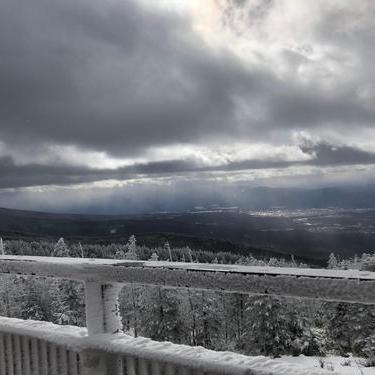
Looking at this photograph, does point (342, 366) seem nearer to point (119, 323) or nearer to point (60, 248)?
point (119, 323)

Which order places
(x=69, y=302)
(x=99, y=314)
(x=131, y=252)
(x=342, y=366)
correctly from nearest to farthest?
(x=99, y=314), (x=342, y=366), (x=69, y=302), (x=131, y=252)

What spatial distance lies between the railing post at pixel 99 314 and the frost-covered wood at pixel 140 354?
0.13ft

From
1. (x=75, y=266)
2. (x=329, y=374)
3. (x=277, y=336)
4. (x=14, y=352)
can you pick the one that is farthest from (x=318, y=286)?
(x=277, y=336)

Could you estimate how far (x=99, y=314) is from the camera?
2.59 m

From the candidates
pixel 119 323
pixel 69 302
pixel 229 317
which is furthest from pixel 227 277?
pixel 229 317

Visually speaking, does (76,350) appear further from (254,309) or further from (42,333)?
(254,309)

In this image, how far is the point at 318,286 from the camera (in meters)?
1.85

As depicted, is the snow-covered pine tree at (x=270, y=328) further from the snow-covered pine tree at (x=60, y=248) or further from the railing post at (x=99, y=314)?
the railing post at (x=99, y=314)

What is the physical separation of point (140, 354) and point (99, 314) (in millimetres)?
348

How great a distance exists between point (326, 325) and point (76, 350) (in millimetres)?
60328

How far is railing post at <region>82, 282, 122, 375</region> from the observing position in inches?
101

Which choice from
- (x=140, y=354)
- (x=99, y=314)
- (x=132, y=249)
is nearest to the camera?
(x=140, y=354)

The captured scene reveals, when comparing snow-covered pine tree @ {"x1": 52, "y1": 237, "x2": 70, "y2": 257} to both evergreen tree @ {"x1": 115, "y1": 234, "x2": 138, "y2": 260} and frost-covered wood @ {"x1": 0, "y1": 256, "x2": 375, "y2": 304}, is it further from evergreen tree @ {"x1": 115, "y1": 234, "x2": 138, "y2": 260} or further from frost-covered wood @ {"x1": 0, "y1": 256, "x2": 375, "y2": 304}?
frost-covered wood @ {"x1": 0, "y1": 256, "x2": 375, "y2": 304}

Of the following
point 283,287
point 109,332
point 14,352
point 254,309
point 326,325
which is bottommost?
point 326,325
